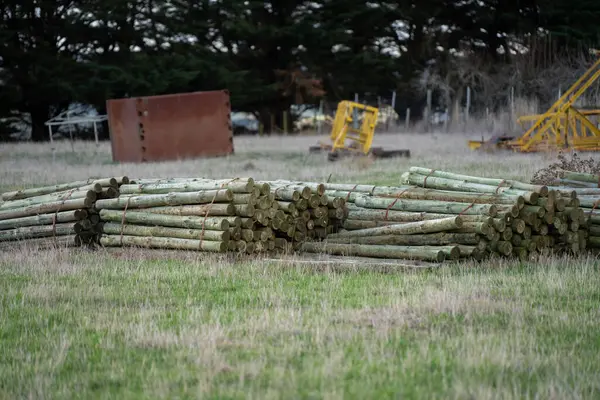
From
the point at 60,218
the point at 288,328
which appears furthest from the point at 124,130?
the point at 288,328

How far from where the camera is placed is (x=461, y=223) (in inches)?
414

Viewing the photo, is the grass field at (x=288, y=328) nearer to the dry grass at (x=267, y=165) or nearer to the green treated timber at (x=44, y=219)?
the green treated timber at (x=44, y=219)

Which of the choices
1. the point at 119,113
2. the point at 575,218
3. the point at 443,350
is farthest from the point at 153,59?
the point at 443,350

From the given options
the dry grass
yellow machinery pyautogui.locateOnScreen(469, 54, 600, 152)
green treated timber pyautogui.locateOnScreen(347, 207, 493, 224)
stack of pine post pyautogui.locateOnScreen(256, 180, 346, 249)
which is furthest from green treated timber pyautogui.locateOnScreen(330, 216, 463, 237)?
yellow machinery pyautogui.locateOnScreen(469, 54, 600, 152)

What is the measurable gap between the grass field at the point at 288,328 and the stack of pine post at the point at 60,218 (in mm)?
640

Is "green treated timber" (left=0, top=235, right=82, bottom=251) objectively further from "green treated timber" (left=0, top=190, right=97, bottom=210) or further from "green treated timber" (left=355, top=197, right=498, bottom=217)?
"green treated timber" (left=355, top=197, right=498, bottom=217)

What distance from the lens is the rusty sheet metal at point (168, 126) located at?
25516 millimetres

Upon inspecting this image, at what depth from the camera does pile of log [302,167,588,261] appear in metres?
10.6

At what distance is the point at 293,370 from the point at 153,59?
39.2 m

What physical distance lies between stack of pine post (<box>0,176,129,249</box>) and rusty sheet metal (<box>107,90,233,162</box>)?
12.2 m

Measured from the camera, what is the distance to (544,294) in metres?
8.62

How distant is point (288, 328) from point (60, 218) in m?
6.27

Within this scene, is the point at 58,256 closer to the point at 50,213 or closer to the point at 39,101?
the point at 50,213

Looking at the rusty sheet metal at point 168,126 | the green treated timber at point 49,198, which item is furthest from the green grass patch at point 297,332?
the rusty sheet metal at point 168,126
